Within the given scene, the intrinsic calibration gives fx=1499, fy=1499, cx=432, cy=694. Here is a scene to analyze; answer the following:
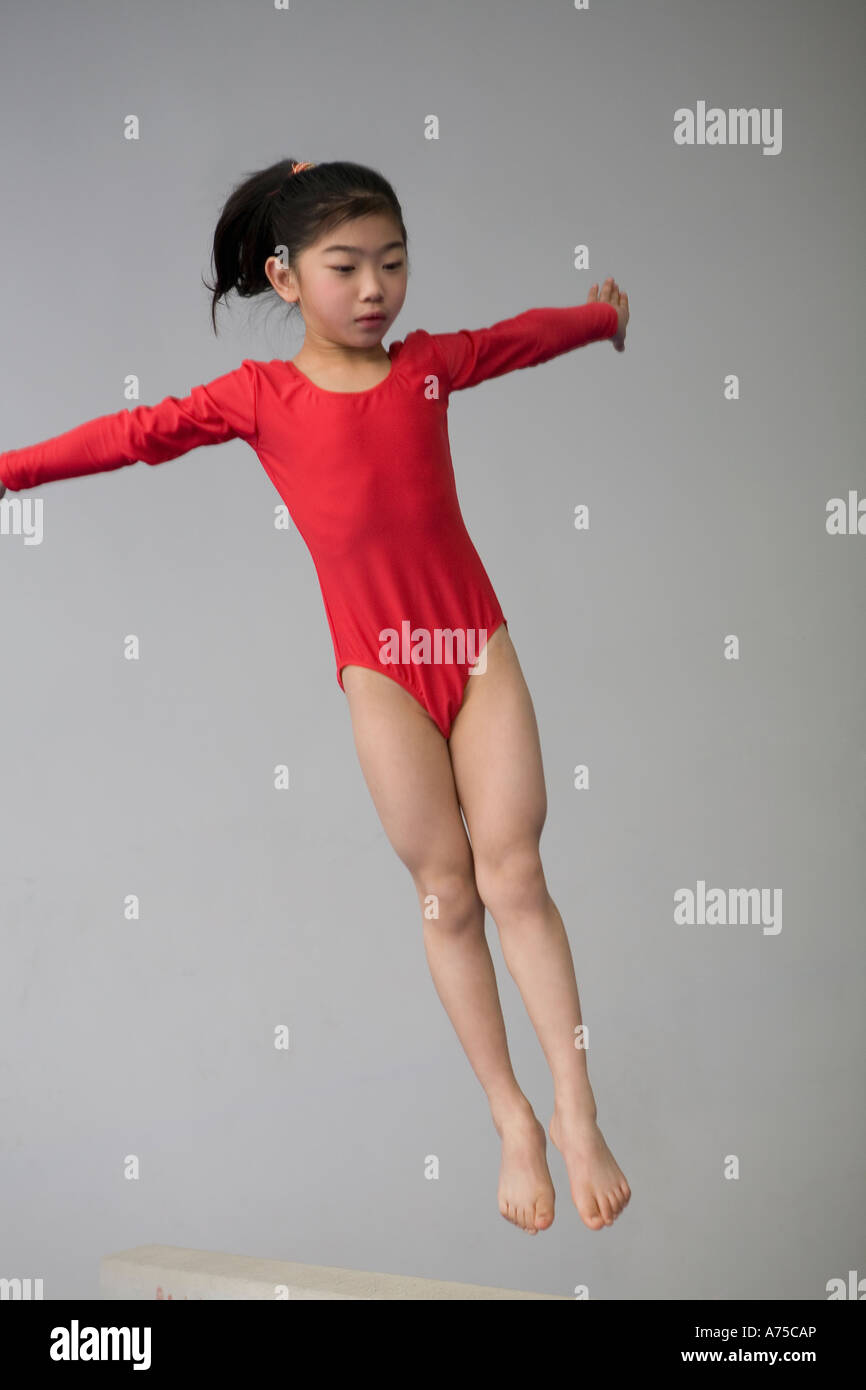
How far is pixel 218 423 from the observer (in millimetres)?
2371

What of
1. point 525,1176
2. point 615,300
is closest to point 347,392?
point 615,300

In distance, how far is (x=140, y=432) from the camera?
2338 mm

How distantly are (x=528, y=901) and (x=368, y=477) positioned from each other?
698mm

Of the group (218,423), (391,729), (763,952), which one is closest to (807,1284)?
(763,952)

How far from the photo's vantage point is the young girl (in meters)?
2.30

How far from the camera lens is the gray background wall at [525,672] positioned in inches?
147

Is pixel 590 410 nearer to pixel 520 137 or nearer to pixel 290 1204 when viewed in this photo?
pixel 520 137

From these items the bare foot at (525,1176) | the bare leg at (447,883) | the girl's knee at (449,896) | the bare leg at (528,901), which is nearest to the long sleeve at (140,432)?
the bare leg at (447,883)

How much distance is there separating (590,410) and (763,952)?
4.67 ft

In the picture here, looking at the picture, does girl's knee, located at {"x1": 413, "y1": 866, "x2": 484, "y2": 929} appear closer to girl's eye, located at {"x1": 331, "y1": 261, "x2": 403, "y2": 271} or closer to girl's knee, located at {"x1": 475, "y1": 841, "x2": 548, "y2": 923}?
girl's knee, located at {"x1": 475, "y1": 841, "x2": 548, "y2": 923}

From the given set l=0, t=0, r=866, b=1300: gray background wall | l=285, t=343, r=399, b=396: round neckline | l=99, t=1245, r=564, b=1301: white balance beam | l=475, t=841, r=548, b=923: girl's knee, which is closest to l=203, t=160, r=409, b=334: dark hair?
l=285, t=343, r=399, b=396: round neckline

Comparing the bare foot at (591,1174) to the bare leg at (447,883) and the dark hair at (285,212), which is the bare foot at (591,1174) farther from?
the dark hair at (285,212)

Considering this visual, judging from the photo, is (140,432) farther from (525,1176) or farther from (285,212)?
(525,1176)
